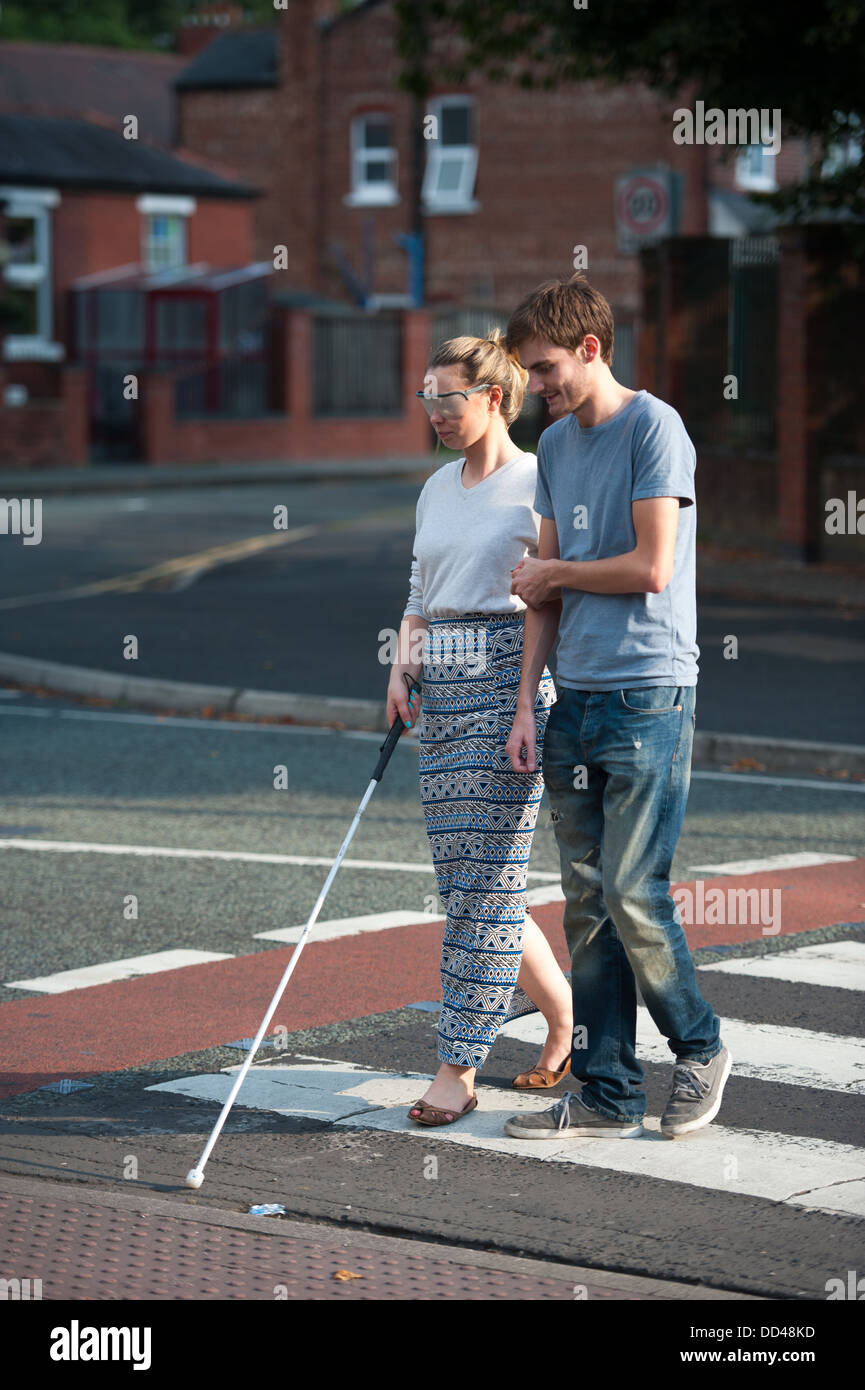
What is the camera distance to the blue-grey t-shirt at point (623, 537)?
17.0 ft

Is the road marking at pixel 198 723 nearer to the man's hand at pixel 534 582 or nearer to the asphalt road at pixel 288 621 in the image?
the asphalt road at pixel 288 621

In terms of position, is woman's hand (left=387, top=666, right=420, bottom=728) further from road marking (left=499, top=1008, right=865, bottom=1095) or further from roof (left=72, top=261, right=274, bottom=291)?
roof (left=72, top=261, right=274, bottom=291)

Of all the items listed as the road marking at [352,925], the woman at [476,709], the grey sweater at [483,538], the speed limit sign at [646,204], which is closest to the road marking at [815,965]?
the road marking at [352,925]

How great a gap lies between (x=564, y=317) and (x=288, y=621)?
11.8 m

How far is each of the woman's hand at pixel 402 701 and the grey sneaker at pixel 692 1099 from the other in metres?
1.14

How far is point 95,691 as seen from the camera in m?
14.0

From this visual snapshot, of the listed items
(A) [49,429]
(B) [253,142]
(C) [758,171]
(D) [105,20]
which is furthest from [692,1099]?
(D) [105,20]

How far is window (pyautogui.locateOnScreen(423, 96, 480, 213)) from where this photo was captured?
46.3m

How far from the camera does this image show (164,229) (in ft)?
142

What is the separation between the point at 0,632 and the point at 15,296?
81.4ft

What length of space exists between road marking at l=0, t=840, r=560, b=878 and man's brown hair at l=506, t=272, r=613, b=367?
11.9 feet

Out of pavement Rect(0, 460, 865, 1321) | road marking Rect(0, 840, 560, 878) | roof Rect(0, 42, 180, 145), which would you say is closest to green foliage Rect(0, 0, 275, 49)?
roof Rect(0, 42, 180, 145)
